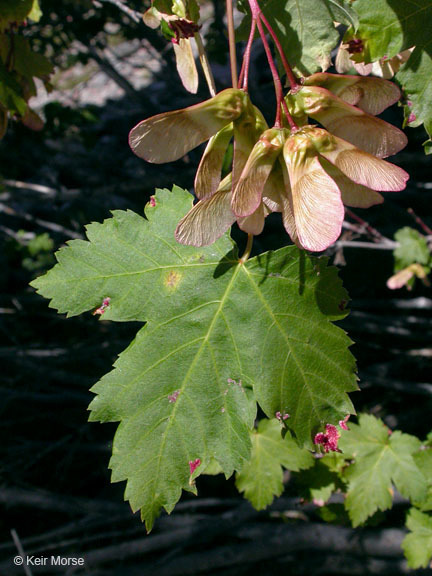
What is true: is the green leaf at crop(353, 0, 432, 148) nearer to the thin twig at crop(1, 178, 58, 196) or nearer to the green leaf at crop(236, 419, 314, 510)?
the green leaf at crop(236, 419, 314, 510)

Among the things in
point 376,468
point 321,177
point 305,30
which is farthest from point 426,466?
point 305,30

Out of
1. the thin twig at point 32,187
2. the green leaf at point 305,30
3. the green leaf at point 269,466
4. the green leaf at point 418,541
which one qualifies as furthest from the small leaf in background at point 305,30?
the thin twig at point 32,187

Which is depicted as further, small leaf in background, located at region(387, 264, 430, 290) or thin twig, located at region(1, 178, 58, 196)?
thin twig, located at region(1, 178, 58, 196)

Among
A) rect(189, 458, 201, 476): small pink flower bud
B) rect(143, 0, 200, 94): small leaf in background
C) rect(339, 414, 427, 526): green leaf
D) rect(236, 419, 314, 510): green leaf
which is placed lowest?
rect(339, 414, 427, 526): green leaf

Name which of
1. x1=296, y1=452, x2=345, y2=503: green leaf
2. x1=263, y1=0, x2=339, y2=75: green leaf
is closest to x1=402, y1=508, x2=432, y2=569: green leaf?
x1=296, y1=452, x2=345, y2=503: green leaf

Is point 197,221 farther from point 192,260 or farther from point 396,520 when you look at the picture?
point 396,520

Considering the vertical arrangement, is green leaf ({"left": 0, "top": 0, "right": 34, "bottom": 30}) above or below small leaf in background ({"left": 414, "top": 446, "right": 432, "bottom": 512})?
above

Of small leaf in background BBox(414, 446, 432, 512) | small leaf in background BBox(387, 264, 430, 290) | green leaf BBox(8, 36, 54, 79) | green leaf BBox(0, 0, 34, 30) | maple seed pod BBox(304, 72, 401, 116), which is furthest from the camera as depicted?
small leaf in background BBox(387, 264, 430, 290)

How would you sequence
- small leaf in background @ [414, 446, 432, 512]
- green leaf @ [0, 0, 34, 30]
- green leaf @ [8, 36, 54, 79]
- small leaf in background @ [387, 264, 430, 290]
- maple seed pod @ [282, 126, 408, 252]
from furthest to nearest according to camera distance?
small leaf in background @ [387, 264, 430, 290]
small leaf in background @ [414, 446, 432, 512]
green leaf @ [8, 36, 54, 79]
green leaf @ [0, 0, 34, 30]
maple seed pod @ [282, 126, 408, 252]

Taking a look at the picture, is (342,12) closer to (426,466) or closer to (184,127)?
(184,127)
